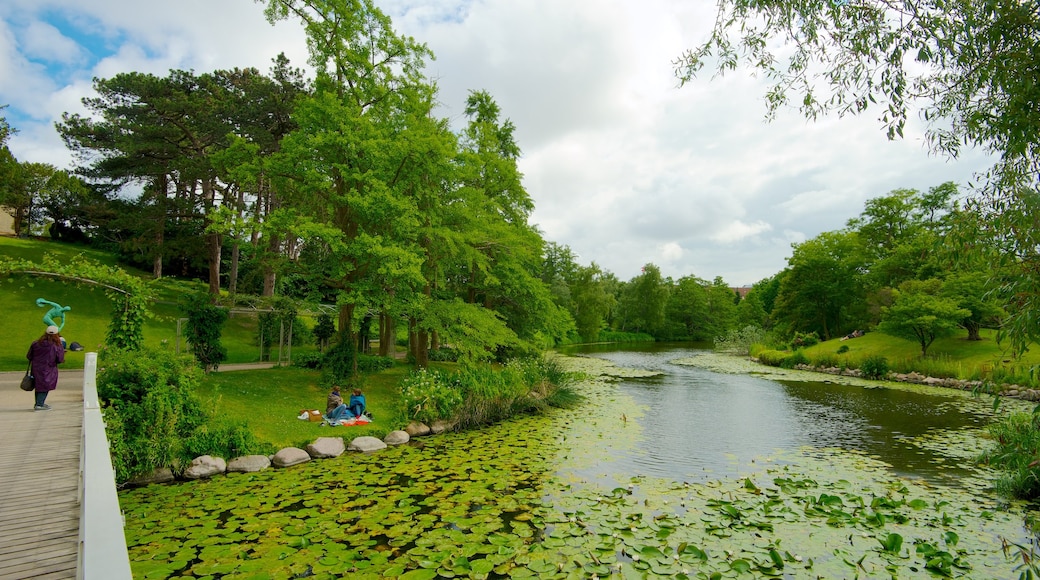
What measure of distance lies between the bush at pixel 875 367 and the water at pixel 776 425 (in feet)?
12.6

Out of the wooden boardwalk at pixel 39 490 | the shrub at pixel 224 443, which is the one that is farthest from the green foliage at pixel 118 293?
the shrub at pixel 224 443

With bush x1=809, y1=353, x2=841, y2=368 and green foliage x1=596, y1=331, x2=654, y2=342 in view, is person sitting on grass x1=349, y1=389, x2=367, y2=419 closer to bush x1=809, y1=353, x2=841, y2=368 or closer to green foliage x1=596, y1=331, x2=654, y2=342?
bush x1=809, y1=353, x2=841, y2=368

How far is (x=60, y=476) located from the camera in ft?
19.2

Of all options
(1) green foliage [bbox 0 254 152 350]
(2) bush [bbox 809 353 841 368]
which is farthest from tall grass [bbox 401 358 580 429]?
(2) bush [bbox 809 353 841 368]

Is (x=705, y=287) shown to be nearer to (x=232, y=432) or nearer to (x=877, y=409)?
(x=877, y=409)

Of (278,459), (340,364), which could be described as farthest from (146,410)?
Result: (340,364)

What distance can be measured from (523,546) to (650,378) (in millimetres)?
20793

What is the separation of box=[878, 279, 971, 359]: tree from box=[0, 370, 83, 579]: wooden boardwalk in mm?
29781

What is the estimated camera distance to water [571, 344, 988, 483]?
10.0 metres

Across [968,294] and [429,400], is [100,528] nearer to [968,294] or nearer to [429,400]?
[429,400]

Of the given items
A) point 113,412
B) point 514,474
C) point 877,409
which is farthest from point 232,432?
point 877,409

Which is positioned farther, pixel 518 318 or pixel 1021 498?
pixel 518 318

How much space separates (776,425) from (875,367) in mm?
15516

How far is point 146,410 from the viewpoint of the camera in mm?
8359
